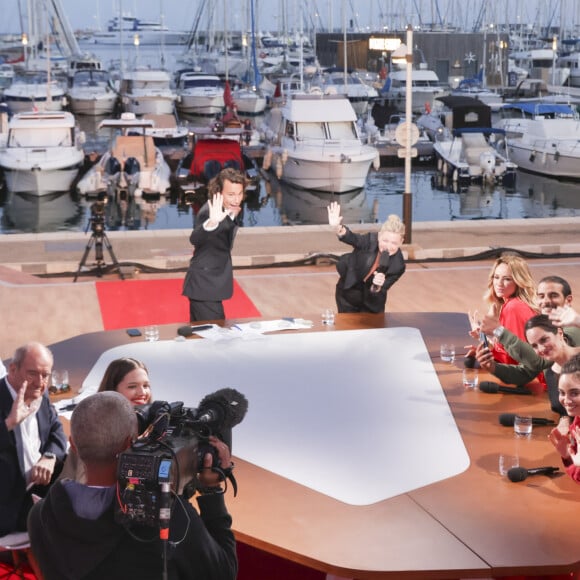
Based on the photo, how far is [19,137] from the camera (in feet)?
89.9

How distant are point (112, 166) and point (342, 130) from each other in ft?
19.5

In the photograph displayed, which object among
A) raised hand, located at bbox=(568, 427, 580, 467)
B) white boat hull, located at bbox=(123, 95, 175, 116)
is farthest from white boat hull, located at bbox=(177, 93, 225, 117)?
raised hand, located at bbox=(568, 427, 580, 467)

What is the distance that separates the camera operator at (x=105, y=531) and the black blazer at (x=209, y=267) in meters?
4.17

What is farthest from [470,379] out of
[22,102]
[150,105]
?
[22,102]

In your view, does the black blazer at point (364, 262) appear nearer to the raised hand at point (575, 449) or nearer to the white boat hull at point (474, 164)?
the raised hand at point (575, 449)

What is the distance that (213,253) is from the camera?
749 centimetres

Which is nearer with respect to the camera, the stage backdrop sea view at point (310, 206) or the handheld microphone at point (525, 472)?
the handheld microphone at point (525, 472)

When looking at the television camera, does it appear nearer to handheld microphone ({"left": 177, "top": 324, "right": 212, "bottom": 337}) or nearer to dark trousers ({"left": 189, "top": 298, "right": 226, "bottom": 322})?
dark trousers ({"left": 189, "top": 298, "right": 226, "bottom": 322})

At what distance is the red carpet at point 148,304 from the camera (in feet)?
33.0

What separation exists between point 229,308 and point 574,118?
23.2 m

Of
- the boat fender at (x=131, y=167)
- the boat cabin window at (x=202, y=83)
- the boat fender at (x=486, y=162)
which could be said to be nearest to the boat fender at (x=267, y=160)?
the boat fender at (x=131, y=167)

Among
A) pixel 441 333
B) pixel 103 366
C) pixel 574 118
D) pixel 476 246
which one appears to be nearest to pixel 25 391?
pixel 103 366

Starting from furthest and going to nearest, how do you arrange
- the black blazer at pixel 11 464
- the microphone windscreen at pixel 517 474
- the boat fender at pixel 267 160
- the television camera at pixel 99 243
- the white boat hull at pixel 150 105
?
the white boat hull at pixel 150 105 < the boat fender at pixel 267 160 < the television camera at pixel 99 243 < the microphone windscreen at pixel 517 474 < the black blazer at pixel 11 464

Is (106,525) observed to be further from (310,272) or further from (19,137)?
(19,137)
